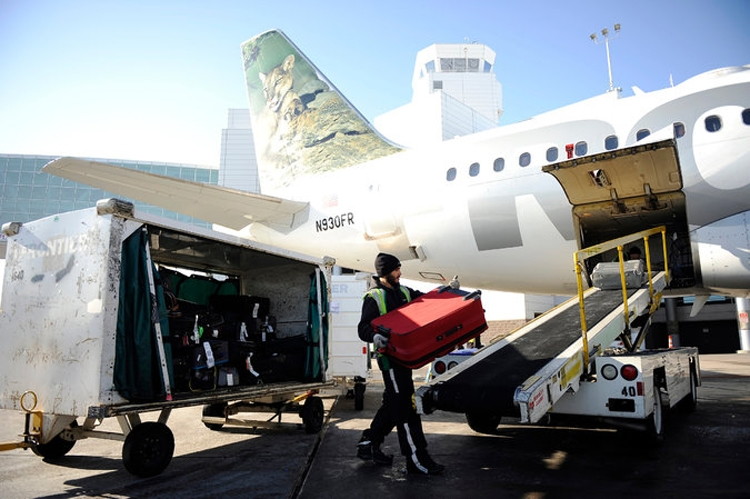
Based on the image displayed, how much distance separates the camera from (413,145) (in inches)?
1603

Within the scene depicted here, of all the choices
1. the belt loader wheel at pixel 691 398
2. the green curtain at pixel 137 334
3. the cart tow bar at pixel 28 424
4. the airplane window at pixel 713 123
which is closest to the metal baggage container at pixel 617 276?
the belt loader wheel at pixel 691 398

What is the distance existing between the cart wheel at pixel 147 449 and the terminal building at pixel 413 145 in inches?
875

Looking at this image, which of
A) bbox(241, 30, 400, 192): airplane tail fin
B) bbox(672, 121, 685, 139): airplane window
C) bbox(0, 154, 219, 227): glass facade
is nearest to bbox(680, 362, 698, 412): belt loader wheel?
bbox(672, 121, 685, 139): airplane window

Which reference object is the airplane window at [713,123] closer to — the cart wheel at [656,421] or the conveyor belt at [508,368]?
the conveyor belt at [508,368]

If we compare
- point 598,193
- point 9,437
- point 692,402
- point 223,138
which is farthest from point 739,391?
point 223,138

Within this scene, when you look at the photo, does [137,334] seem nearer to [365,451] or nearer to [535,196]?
[365,451]

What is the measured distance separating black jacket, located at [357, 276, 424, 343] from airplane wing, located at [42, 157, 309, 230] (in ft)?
19.1

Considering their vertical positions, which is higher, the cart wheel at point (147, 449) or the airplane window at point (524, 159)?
the airplane window at point (524, 159)

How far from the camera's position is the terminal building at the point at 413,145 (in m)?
34.3

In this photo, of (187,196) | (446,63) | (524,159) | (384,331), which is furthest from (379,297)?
(446,63)

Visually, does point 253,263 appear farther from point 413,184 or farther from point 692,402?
point 692,402

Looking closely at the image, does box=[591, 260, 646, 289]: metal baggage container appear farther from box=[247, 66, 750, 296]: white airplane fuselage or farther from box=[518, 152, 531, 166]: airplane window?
box=[518, 152, 531, 166]: airplane window

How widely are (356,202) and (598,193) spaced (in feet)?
17.2

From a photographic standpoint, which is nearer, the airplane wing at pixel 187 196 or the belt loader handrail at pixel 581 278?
the belt loader handrail at pixel 581 278
